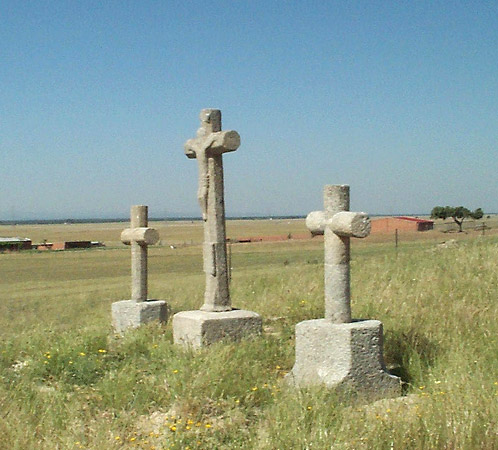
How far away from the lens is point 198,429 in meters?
4.93

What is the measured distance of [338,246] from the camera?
6363mm

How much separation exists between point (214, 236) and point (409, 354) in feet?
9.99

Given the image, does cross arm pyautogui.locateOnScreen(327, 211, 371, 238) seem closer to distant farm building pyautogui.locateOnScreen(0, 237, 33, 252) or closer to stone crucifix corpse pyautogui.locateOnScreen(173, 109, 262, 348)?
stone crucifix corpse pyautogui.locateOnScreen(173, 109, 262, 348)

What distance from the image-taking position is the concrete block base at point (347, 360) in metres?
5.97

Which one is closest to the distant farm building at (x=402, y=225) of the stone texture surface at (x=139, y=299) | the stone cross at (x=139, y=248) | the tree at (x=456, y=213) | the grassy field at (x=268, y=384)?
the tree at (x=456, y=213)

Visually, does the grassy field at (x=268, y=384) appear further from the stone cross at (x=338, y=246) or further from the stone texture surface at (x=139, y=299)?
the stone cross at (x=338, y=246)

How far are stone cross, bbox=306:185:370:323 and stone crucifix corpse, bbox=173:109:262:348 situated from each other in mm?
2084

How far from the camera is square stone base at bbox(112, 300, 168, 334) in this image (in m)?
9.91

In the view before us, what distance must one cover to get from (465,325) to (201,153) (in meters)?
4.06

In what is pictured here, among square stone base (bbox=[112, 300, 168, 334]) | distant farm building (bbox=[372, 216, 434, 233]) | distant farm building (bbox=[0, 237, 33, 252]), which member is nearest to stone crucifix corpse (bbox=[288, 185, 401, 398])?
square stone base (bbox=[112, 300, 168, 334])

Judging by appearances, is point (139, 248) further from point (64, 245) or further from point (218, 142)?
point (64, 245)

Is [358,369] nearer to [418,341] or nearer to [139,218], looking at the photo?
[418,341]

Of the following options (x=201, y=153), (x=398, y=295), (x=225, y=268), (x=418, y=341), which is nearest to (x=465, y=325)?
(x=418, y=341)

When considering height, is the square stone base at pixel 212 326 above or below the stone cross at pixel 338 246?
below
